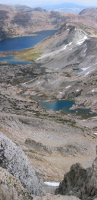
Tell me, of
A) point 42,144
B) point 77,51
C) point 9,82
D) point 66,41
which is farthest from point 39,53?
point 42,144

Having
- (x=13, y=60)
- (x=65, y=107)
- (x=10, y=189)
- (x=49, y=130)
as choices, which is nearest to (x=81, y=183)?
(x=10, y=189)

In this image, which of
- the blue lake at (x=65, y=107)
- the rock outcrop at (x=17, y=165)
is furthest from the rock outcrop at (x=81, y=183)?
the blue lake at (x=65, y=107)

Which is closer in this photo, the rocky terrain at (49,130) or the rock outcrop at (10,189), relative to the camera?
the rock outcrop at (10,189)

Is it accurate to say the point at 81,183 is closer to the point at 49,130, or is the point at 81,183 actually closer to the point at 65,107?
the point at 49,130

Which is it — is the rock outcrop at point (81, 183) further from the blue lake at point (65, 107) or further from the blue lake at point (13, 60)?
the blue lake at point (13, 60)

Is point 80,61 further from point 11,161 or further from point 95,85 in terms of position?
point 11,161
